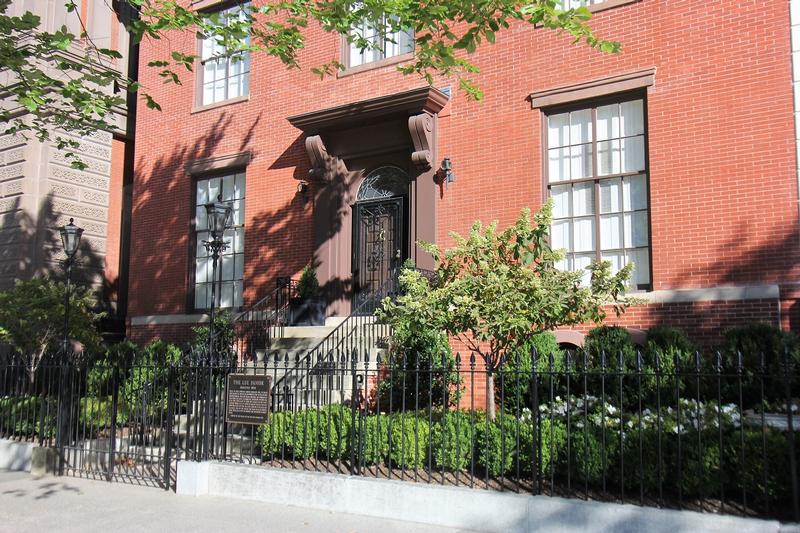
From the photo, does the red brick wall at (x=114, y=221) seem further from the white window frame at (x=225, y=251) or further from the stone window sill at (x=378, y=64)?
the stone window sill at (x=378, y=64)

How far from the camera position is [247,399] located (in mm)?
7988

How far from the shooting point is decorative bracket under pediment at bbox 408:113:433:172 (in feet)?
38.2

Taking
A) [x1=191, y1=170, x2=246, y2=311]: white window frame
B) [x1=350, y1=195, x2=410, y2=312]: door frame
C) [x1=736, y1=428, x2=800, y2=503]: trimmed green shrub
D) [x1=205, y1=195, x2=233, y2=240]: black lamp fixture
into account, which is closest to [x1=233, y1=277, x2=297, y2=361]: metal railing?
[x1=191, y1=170, x2=246, y2=311]: white window frame

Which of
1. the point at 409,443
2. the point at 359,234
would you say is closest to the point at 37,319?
the point at 359,234

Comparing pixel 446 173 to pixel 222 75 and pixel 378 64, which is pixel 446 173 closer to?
pixel 378 64

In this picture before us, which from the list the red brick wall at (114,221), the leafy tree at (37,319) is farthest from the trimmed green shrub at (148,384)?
the red brick wall at (114,221)

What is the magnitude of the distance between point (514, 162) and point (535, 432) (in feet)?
18.6

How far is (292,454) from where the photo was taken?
809 cm

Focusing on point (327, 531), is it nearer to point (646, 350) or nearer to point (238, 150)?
point (646, 350)

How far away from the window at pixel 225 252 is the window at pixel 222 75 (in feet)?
5.87

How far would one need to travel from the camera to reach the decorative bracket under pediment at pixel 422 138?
11.6 m

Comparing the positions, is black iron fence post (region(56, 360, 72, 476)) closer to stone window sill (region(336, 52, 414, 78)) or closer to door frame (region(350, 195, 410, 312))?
door frame (region(350, 195, 410, 312))

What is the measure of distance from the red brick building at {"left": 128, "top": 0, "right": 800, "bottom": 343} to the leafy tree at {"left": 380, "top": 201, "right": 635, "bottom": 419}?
2.69 m

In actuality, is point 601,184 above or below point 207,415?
above
